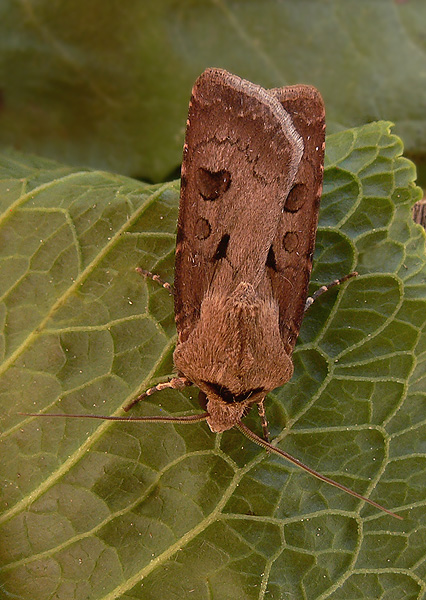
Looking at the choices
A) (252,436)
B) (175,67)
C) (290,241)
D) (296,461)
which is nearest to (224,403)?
(252,436)

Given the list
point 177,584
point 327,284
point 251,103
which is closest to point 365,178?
point 327,284

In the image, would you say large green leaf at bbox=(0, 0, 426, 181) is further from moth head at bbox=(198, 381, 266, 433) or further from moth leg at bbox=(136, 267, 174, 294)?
moth head at bbox=(198, 381, 266, 433)

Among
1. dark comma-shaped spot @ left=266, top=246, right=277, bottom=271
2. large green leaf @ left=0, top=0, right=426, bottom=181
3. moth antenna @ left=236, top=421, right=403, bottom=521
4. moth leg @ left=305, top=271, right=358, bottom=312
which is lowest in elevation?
moth antenna @ left=236, top=421, right=403, bottom=521

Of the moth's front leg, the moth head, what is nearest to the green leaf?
the moth's front leg

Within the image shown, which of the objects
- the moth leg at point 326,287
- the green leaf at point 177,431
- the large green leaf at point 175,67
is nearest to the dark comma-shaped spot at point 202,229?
the green leaf at point 177,431

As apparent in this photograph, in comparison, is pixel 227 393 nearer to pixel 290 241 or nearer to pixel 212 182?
pixel 290 241

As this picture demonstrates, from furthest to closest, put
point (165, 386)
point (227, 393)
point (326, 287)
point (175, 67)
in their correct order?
point (175, 67) → point (326, 287) → point (165, 386) → point (227, 393)

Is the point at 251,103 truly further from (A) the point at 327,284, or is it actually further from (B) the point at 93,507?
(B) the point at 93,507
